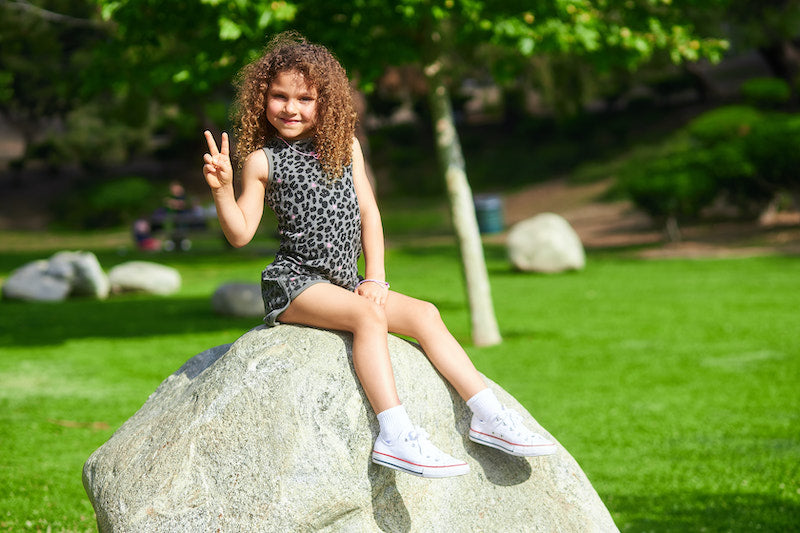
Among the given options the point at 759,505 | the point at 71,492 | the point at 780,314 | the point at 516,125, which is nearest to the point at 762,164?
the point at 780,314

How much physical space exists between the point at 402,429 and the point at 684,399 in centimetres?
568

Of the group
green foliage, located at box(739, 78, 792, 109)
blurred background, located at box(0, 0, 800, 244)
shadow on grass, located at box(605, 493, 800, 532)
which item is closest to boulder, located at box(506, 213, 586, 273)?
blurred background, located at box(0, 0, 800, 244)

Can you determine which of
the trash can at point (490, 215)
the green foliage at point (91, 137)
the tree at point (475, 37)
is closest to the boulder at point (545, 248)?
the tree at point (475, 37)

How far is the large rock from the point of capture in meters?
3.46

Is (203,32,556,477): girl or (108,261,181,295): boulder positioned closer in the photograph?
(203,32,556,477): girl

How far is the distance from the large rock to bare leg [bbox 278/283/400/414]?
72mm

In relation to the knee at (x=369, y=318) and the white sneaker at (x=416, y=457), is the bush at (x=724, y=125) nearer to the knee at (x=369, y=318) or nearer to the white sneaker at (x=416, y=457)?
the knee at (x=369, y=318)

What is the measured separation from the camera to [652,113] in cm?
3700

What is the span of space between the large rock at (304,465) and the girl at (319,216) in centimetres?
12

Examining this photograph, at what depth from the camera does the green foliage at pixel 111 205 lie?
31250 millimetres

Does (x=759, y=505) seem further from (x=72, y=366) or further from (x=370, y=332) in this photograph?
(x=72, y=366)

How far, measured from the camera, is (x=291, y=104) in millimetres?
3861

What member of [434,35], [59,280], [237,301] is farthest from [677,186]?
[59,280]

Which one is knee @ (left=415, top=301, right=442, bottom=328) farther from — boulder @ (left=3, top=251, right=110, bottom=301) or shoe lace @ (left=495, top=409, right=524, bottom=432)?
boulder @ (left=3, top=251, right=110, bottom=301)
